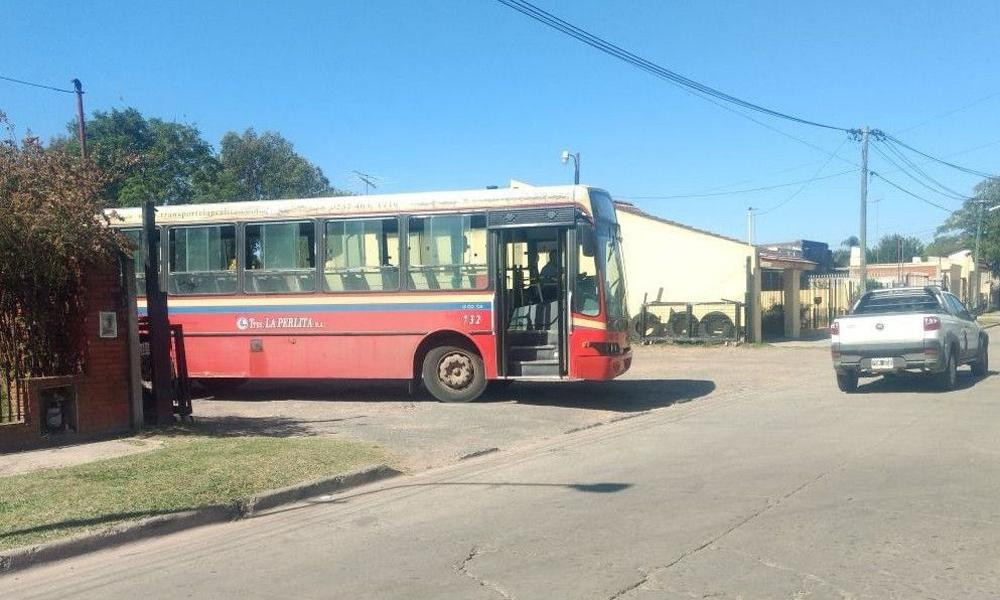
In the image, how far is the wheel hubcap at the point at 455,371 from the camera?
13734mm

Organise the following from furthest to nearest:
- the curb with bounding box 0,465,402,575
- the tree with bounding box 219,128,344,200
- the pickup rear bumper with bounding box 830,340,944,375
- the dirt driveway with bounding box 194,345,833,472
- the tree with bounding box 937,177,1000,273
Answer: the tree with bounding box 937,177,1000,273, the tree with bounding box 219,128,344,200, the pickup rear bumper with bounding box 830,340,944,375, the dirt driveway with bounding box 194,345,833,472, the curb with bounding box 0,465,402,575

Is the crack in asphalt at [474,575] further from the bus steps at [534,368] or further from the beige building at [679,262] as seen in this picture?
the beige building at [679,262]

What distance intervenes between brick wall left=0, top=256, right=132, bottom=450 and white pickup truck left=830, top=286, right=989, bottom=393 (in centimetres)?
1114

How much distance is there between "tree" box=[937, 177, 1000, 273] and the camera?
202ft

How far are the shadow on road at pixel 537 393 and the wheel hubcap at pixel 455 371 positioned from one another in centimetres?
75

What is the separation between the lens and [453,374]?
13.8 m

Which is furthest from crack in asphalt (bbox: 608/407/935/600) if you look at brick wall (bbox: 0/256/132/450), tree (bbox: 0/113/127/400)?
tree (bbox: 0/113/127/400)

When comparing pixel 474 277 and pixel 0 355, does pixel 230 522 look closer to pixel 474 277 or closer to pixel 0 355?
pixel 0 355

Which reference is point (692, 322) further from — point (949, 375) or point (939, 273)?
point (939, 273)

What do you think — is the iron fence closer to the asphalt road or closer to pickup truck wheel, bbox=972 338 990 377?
pickup truck wheel, bbox=972 338 990 377

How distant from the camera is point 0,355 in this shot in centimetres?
956

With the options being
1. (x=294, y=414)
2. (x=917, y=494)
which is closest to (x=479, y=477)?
(x=917, y=494)

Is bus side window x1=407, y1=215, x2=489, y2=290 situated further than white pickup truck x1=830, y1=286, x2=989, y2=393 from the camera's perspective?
No

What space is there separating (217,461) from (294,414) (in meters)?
4.32
